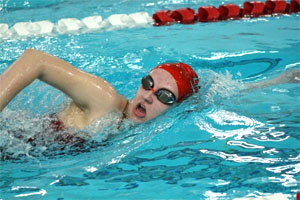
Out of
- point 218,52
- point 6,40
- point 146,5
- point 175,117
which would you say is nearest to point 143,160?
point 175,117

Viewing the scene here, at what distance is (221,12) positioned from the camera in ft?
21.0

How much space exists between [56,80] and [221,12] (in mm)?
4397

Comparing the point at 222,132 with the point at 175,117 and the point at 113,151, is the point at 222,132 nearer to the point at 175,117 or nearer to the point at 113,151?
the point at 175,117

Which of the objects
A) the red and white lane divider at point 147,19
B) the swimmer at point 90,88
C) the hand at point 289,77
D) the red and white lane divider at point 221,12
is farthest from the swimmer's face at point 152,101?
the red and white lane divider at point 221,12

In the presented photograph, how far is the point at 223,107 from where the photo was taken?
322cm

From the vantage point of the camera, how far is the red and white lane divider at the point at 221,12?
247 inches

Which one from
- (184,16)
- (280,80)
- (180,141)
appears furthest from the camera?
(184,16)

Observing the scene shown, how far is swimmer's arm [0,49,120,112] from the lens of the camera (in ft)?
7.47

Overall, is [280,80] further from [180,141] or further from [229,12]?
[229,12]

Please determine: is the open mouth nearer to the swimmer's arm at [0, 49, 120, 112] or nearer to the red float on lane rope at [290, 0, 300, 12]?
the swimmer's arm at [0, 49, 120, 112]

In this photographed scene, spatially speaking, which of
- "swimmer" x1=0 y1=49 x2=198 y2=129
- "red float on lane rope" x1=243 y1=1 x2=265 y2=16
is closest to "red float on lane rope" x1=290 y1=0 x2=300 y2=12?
"red float on lane rope" x1=243 y1=1 x2=265 y2=16

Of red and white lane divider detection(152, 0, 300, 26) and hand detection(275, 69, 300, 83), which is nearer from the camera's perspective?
hand detection(275, 69, 300, 83)

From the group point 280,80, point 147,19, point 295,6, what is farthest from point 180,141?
point 295,6

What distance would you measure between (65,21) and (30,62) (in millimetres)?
3955
